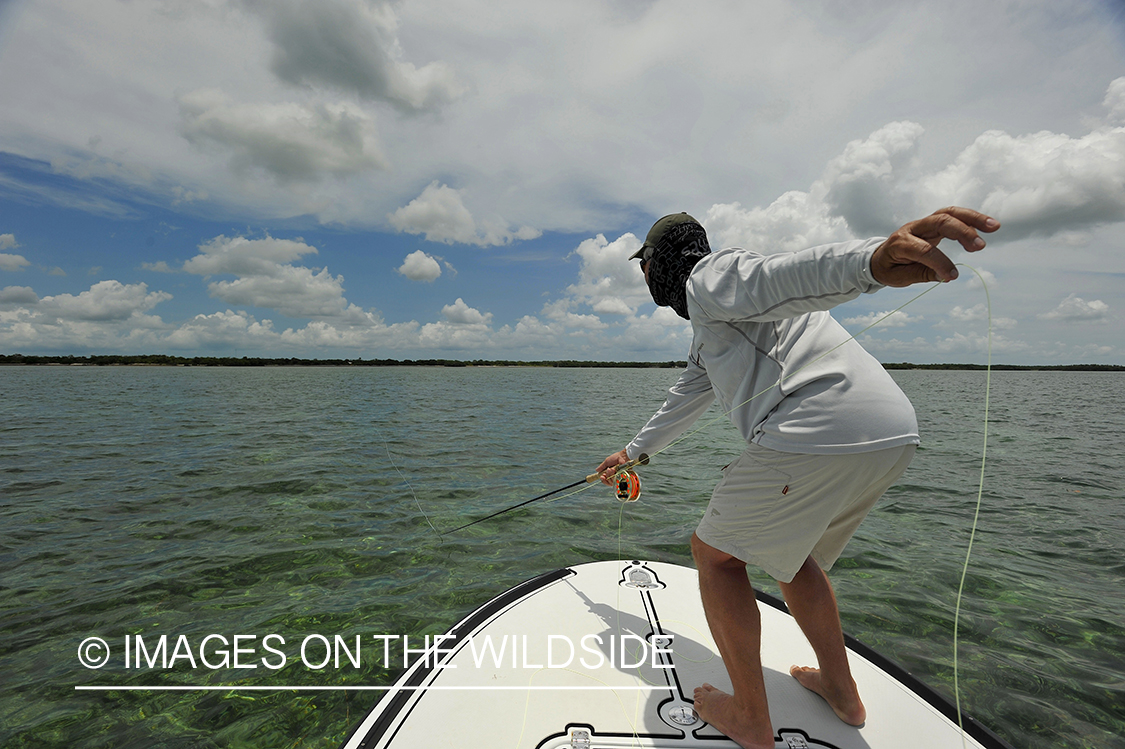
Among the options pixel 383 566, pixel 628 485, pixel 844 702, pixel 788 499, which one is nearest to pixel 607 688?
pixel 844 702

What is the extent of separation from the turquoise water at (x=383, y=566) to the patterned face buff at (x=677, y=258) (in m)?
2.95

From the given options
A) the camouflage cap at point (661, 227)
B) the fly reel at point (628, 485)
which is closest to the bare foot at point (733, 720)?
the fly reel at point (628, 485)

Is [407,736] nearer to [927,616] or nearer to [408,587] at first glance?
[408,587]

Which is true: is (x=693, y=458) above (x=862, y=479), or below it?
below

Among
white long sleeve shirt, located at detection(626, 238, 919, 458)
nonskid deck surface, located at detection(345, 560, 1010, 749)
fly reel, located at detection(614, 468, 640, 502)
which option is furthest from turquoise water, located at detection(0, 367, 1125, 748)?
white long sleeve shirt, located at detection(626, 238, 919, 458)

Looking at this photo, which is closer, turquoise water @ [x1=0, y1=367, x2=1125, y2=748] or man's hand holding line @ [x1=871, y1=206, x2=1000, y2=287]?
man's hand holding line @ [x1=871, y1=206, x2=1000, y2=287]

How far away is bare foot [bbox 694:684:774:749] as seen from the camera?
2.02 metres

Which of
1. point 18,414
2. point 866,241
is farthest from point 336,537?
point 18,414

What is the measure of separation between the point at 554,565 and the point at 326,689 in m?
2.35

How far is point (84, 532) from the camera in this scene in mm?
5629

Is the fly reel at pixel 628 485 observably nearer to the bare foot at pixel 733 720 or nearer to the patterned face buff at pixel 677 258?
the bare foot at pixel 733 720

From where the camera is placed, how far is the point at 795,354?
70.5 inches

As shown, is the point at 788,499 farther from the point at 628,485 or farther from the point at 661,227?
the point at 628,485

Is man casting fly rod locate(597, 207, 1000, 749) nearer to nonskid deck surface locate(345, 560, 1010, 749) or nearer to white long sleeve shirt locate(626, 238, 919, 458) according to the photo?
white long sleeve shirt locate(626, 238, 919, 458)
